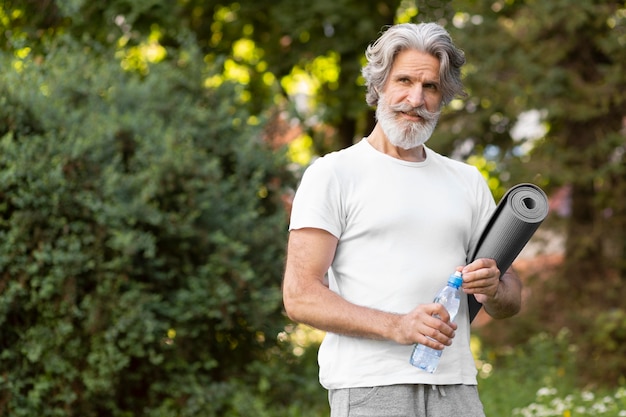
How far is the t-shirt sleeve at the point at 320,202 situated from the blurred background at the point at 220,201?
2304mm

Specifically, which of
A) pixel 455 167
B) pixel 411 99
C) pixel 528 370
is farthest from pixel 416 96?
pixel 528 370

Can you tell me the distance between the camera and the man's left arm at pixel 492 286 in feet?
9.09

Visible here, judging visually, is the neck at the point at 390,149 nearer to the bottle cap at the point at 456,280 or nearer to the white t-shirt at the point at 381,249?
the white t-shirt at the point at 381,249

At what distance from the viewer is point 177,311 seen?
20.5ft

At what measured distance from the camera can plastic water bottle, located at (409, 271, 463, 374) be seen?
273cm

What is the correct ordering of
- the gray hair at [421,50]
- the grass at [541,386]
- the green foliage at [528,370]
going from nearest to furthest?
1. the gray hair at [421,50]
2. the grass at [541,386]
3. the green foliage at [528,370]

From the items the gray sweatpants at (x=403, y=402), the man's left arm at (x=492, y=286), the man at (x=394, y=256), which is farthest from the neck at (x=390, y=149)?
the gray sweatpants at (x=403, y=402)

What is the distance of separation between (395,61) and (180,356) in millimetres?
3911

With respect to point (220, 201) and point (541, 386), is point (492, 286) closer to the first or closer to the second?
point (220, 201)

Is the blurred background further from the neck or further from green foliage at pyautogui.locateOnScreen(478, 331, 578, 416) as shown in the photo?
the neck

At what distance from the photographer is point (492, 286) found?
9.27ft

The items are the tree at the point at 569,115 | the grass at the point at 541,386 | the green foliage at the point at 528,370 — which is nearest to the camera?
the grass at the point at 541,386

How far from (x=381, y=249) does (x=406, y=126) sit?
0.39 meters

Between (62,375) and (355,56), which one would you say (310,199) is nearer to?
(62,375)
